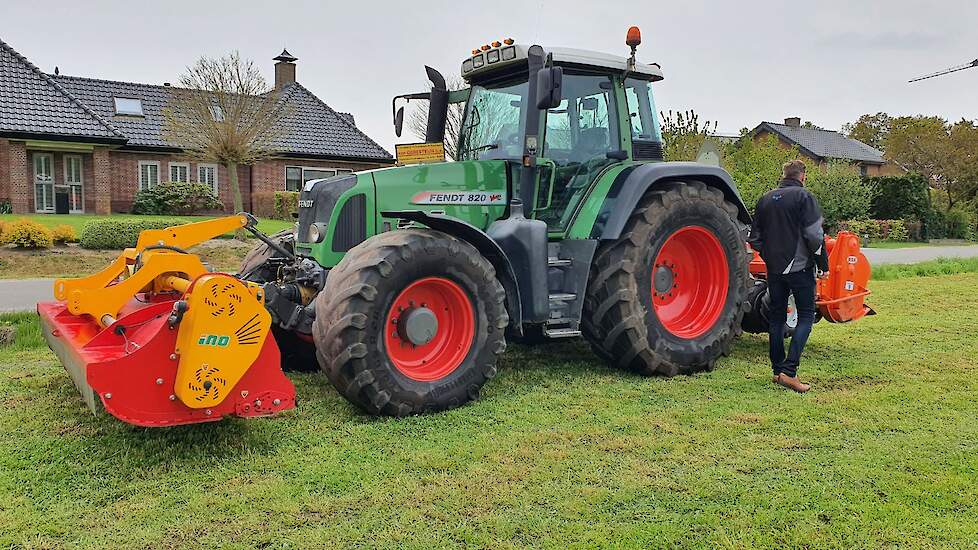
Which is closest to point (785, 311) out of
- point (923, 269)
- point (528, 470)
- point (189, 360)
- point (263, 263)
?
point (528, 470)

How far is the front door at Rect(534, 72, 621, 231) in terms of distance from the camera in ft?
20.4

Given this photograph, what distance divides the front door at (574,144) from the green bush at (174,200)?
22.0 meters

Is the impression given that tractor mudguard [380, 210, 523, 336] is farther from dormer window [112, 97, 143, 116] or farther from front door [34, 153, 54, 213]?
dormer window [112, 97, 143, 116]

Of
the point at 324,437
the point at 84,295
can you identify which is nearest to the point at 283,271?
the point at 84,295

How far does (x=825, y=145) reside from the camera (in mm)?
54906

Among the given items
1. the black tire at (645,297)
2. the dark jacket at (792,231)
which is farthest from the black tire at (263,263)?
the dark jacket at (792,231)

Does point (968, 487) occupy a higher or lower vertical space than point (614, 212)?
lower

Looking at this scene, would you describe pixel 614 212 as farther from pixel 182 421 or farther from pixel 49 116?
pixel 49 116

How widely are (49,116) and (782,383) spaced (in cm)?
2296

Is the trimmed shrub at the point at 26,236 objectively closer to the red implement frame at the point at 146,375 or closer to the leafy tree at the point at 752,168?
the red implement frame at the point at 146,375

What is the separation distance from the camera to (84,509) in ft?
11.7

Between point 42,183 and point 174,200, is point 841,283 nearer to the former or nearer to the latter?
point 174,200

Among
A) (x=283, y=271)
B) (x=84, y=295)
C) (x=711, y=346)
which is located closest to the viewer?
(x=84, y=295)

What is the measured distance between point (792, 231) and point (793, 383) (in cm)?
113
